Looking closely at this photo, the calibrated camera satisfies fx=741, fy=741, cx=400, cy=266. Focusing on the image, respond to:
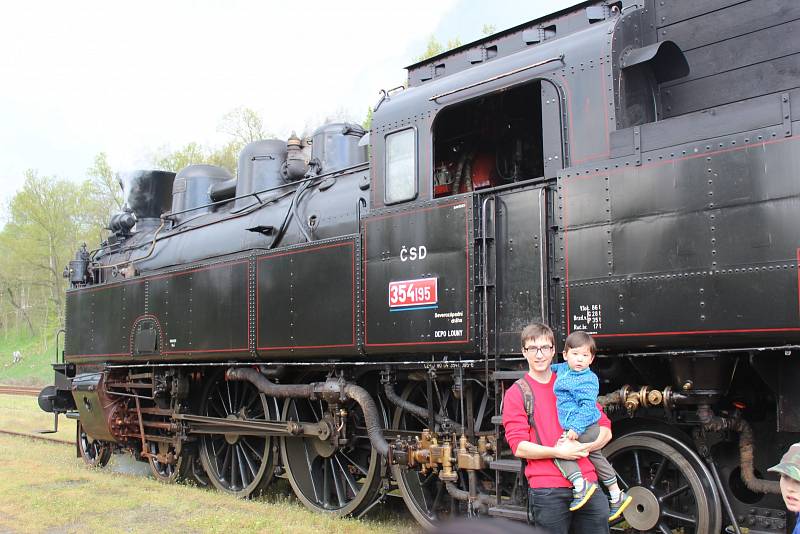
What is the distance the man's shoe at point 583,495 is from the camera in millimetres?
3330

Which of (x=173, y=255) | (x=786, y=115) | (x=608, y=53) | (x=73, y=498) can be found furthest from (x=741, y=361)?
(x=173, y=255)

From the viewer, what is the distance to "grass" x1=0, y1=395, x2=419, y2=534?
21.3 feet

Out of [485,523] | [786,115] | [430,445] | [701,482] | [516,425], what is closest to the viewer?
[485,523]

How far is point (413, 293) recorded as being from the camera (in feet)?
18.9

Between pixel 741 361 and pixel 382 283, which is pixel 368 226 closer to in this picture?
pixel 382 283

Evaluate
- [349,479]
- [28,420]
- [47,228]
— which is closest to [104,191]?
[47,228]

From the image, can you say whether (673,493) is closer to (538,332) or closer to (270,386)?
(538,332)

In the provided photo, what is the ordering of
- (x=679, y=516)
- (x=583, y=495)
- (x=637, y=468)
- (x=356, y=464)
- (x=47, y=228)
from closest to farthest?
(x=583, y=495) → (x=679, y=516) → (x=637, y=468) → (x=356, y=464) → (x=47, y=228)

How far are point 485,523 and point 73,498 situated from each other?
7.52 m

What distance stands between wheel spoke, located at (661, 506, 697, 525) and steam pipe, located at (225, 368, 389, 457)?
2.31 m

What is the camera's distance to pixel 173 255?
9.93m

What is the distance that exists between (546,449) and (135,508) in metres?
5.44

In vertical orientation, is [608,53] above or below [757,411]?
above

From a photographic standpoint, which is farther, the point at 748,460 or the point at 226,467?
the point at 226,467
